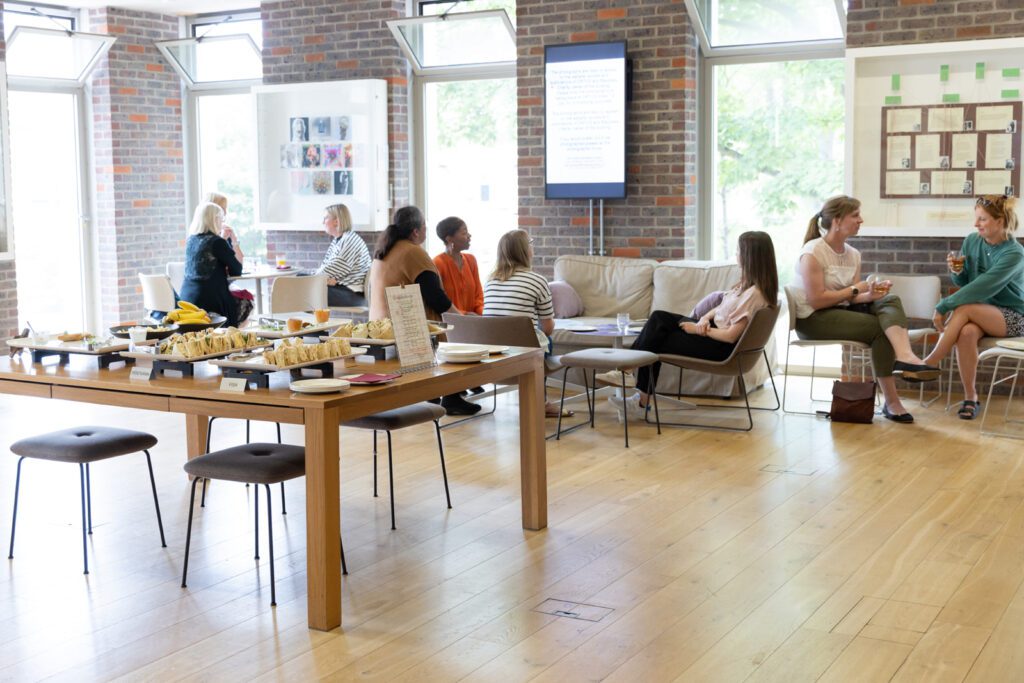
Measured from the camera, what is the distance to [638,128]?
867cm

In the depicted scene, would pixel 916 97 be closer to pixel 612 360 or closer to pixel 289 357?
pixel 612 360

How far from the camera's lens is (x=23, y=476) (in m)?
5.80

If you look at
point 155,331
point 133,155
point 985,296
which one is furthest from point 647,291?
point 133,155

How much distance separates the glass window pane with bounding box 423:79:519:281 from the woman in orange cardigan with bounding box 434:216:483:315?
8.06 ft

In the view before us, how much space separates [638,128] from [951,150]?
2176 millimetres

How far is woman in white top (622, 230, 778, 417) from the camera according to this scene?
262 inches

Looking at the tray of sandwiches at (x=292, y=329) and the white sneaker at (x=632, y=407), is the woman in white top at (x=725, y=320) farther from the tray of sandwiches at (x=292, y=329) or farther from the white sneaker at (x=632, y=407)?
the tray of sandwiches at (x=292, y=329)

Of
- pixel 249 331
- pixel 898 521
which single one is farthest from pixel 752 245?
pixel 249 331

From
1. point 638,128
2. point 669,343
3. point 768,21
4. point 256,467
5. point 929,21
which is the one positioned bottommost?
point 256,467

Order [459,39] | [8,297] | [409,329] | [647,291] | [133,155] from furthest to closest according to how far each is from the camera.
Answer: [133,155] → [459,39] → [8,297] → [647,291] → [409,329]

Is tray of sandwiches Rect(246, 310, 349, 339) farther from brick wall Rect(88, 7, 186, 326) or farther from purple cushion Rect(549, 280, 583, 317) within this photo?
brick wall Rect(88, 7, 186, 326)

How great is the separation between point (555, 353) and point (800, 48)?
2840 millimetres

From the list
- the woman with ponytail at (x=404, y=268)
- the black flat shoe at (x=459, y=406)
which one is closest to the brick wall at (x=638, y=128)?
the black flat shoe at (x=459, y=406)

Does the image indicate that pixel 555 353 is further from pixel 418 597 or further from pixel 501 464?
pixel 418 597
